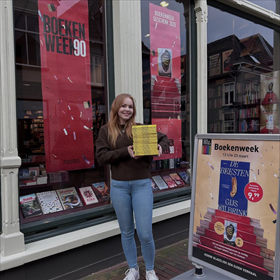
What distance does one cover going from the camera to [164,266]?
10.4 ft

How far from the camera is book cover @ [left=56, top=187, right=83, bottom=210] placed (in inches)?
130

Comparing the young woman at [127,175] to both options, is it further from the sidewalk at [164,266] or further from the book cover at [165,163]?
the book cover at [165,163]

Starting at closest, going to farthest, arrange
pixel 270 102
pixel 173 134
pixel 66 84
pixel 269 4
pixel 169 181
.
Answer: pixel 66 84 → pixel 169 181 → pixel 173 134 → pixel 269 4 → pixel 270 102

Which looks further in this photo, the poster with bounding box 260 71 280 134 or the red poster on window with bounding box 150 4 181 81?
the poster with bounding box 260 71 280 134

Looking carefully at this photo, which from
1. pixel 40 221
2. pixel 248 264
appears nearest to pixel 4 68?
pixel 40 221

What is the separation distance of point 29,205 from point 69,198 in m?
0.52

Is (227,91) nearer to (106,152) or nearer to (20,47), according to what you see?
(106,152)

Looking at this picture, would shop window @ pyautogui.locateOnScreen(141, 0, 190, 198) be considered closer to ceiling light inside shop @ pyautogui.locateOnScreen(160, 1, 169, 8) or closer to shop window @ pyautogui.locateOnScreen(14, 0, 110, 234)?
ceiling light inside shop @ pyautogui.locateOnScreen(160, 1, 169, 8)

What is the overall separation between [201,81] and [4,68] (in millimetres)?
3188

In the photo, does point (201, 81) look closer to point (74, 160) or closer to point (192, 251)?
point (74, 160)

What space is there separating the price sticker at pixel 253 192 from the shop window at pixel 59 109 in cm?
215

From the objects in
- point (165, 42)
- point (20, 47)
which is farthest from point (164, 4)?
point (20, 47)

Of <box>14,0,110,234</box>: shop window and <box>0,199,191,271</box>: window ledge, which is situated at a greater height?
<box>14,0,110,234</box>: shop window

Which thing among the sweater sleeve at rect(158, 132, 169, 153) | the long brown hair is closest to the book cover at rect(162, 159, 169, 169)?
Result: the sweater sleeve at rect(158, 132, 169, 153)
